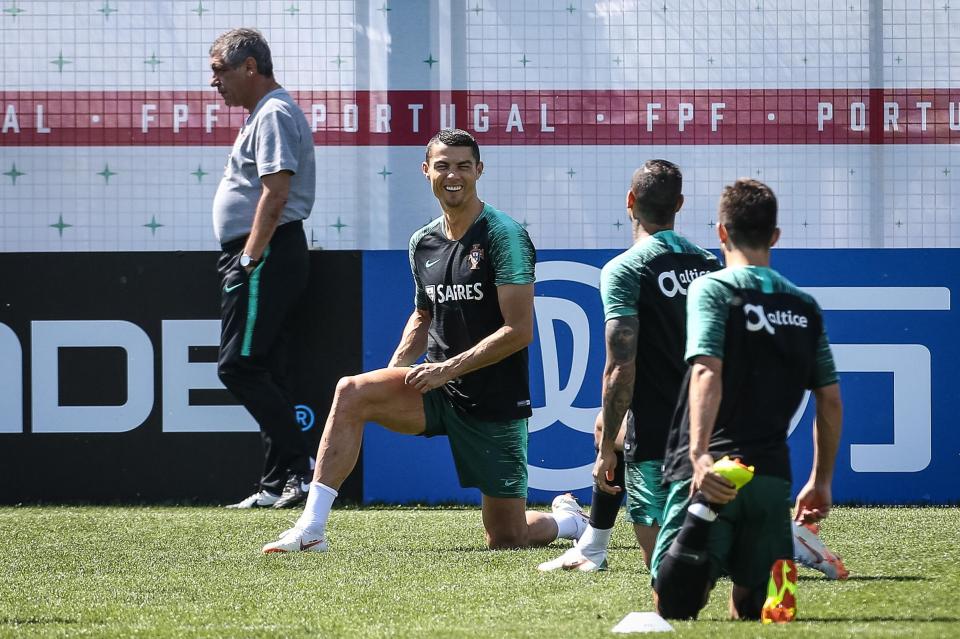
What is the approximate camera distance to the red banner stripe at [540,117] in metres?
8.03

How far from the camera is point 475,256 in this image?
A: 5484 millimetres

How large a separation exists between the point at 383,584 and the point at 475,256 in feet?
4.66

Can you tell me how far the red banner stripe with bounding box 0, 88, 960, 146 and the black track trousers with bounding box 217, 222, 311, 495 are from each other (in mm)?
1122

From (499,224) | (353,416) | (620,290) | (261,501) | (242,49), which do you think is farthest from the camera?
(242,49)

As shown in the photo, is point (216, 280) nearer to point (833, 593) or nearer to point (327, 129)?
point (327, 129)

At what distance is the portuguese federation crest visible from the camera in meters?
5.48

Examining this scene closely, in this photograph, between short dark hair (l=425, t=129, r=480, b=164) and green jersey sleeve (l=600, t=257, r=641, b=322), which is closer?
green jersey sleeve (l=600, t=257, r=641, b=322)

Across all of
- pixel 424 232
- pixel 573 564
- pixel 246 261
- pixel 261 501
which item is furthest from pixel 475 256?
pixel 261 501

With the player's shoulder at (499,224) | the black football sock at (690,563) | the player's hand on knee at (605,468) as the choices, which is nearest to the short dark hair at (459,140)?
the player's shoulder at (499,224)

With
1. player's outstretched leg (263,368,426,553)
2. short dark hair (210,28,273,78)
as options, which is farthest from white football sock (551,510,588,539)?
short dark hair (210,28,273,78)

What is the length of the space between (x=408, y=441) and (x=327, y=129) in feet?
6.11

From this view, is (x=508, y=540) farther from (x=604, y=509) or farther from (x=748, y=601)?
(x=748, y=601)

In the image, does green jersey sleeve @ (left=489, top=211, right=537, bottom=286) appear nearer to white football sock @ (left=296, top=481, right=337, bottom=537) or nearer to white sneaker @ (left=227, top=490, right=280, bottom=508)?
white football sock @ (left=296, top=481, right=337, bottom=537)

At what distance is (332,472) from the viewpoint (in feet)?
17.7
